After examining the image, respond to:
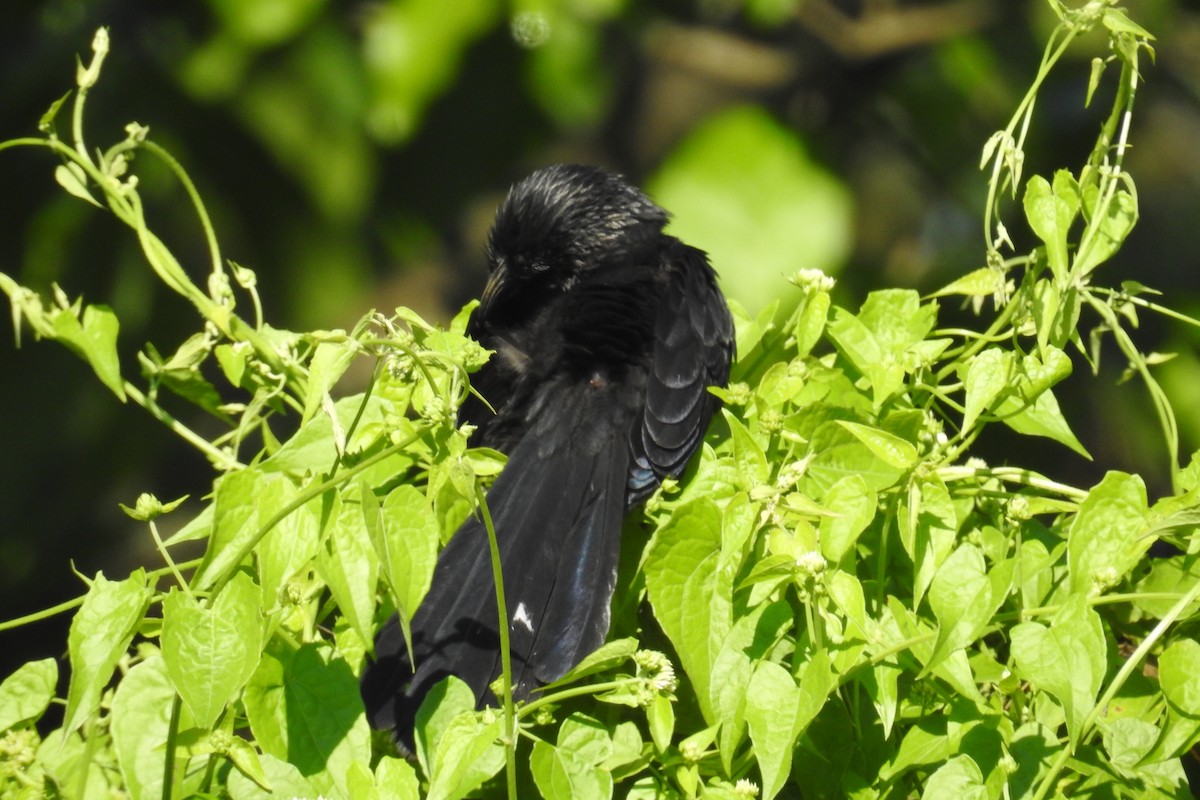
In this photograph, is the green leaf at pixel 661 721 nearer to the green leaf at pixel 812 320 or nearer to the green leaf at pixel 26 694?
the green leaf at pixel 812 320

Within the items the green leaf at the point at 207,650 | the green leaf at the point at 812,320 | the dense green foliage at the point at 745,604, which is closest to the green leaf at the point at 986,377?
the dense green foliage at the point at 745,604

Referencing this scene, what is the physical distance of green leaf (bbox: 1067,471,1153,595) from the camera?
48.4 inches

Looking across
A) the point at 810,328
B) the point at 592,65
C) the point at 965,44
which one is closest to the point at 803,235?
the point at 592,65

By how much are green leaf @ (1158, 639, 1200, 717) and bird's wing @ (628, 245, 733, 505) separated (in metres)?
0.77

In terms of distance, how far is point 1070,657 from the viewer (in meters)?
1.11

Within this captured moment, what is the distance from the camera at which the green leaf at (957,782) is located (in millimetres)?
1159

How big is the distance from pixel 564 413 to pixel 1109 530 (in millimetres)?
939

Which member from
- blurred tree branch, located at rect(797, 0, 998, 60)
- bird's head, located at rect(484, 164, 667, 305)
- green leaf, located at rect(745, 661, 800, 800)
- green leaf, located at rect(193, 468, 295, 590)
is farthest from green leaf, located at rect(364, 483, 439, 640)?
blurred tree branch, located at rect(797, 0, 998, 60)

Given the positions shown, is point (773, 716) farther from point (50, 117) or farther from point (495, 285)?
point (495, 285)

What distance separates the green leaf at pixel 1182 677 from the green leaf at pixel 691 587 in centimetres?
43

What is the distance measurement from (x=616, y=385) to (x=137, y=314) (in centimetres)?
194

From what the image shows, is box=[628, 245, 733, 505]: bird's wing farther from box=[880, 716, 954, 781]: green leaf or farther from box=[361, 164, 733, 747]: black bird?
box=[880, 716, 954, 781]: green leaf

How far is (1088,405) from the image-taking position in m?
3.71

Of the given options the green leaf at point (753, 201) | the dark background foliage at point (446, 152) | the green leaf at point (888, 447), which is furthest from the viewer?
the dark background foliage at point (446, 152)
